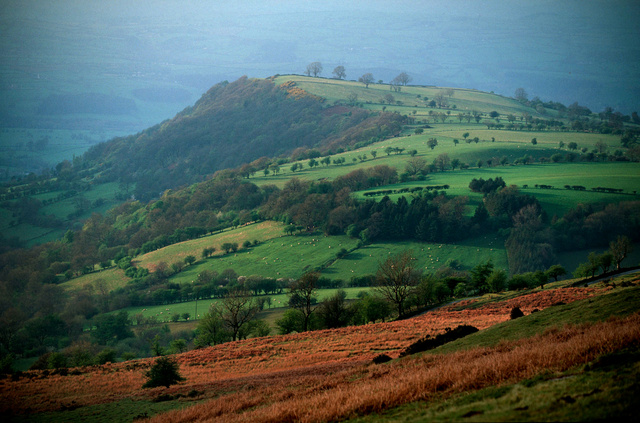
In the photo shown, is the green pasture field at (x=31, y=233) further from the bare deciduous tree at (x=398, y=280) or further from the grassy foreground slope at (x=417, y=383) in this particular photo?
the bare deciduous tree at (x=398, y=280)

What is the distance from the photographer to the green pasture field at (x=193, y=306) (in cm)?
8406

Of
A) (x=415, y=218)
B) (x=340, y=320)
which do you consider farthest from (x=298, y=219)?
(x=340, y=320)

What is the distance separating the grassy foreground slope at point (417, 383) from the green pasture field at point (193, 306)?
46.9 meters

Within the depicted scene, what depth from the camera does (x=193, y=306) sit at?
90.4m

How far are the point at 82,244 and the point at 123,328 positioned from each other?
83.0 metres

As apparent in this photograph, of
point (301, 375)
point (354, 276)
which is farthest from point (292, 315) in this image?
point (354, 276)

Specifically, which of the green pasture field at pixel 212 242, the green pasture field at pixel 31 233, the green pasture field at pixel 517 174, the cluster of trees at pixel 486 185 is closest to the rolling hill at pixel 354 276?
the cluster of trees at pixel 486 185

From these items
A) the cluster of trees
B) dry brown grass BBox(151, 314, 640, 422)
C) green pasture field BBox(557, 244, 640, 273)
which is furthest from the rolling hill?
the cluster of trees

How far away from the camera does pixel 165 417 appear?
17750 mm

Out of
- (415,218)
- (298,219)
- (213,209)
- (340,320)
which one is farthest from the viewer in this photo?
(213,209)

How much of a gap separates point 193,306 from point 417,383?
84.0 meters

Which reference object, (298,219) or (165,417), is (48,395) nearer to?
(165,417)

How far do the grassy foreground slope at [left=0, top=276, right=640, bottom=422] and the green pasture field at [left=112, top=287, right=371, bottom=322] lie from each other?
46882 millimetres

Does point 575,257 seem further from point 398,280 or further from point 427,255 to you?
point 398,280
